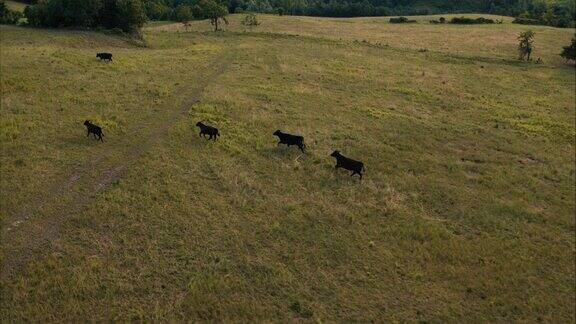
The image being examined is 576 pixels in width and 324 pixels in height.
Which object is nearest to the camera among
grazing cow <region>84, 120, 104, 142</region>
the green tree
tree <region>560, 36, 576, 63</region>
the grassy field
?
the grassy field

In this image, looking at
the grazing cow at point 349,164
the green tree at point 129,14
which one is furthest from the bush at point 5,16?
the grazing cow at point 349,164

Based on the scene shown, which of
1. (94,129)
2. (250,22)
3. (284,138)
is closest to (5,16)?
(250,22)

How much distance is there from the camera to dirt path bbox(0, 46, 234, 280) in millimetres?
20922

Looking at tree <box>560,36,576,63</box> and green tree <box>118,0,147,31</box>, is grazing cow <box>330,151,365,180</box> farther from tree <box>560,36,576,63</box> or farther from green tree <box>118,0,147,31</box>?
tree <box>560,36,576,63</box>

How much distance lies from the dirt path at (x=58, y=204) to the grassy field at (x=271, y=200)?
0.35ft

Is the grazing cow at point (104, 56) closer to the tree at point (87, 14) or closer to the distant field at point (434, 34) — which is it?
→ the tree at point (87, 14)

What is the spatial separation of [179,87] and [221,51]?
21.5m

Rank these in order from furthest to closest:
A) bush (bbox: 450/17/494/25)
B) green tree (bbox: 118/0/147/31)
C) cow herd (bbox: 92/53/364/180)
→ bush (bbox: 450/17/494/25)
green tree (bbox: 118/0/147/31)
cow herd (bbox: 92/53/364/180)

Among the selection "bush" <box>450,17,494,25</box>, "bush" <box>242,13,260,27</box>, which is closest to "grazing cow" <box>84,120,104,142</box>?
"bush" <box>242,13,260,27</box>

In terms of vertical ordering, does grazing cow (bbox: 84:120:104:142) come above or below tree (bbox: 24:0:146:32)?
below

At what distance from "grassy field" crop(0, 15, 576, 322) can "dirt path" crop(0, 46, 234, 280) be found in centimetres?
11

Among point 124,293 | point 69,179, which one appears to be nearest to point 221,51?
point 69,179

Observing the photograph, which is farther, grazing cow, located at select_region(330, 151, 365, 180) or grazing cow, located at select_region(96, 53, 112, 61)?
grazing cow, located at select_region(96, 53, 112, 61)

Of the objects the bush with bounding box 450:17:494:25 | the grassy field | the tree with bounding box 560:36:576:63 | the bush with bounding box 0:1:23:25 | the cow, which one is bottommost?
the grassy field
